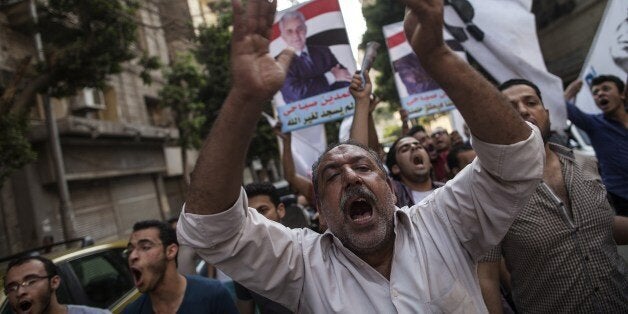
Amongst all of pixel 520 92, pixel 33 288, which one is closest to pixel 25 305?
pixel 33 288

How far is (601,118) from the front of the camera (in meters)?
3.67

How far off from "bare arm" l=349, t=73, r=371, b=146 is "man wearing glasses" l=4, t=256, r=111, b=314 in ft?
6.85

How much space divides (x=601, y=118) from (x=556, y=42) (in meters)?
Answer: 12.8

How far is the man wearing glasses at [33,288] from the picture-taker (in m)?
2.84

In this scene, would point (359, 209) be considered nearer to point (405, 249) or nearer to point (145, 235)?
point (405, 249)

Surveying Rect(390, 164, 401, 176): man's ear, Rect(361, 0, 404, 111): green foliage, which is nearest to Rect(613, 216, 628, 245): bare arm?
Rect(390, 164, 401, 176): man's ear

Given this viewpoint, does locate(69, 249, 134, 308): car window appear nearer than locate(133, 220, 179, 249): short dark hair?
No

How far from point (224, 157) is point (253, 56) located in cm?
33

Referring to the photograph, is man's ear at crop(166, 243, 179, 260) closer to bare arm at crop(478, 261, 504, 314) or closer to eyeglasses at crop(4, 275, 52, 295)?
eyeglasses at crop(4, 275, 52, 295)

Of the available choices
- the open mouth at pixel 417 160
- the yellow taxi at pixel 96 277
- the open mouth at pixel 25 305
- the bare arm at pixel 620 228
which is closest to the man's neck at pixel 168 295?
the open mouth at pixel 25 305

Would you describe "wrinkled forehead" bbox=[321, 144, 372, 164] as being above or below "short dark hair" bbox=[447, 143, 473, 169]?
above

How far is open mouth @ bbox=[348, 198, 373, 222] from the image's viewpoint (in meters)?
1.81

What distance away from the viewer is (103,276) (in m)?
4.08

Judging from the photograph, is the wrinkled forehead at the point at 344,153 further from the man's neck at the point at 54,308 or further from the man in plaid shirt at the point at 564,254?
the man's neck at the point at 54,308
